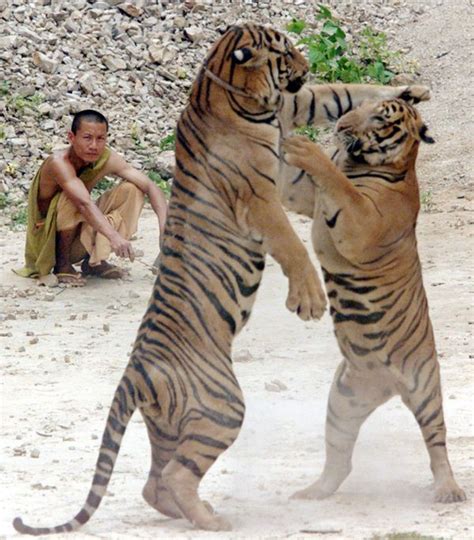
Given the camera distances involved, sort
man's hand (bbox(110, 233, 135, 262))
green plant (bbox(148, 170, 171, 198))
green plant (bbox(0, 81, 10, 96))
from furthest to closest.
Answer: green plant (bbox(0, 81, 10, 96)) < green plant (bbox(148, 170, 171, 198)) < man's hand (bbox(110, 233, 135, 262))

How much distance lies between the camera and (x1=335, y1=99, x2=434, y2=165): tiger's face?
216 inches

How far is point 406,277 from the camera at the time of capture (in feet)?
18.2

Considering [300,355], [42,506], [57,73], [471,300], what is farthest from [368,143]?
[57,73]

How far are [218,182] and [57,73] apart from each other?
949 centimetres

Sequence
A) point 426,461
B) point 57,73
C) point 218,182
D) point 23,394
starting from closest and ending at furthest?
point 218,182 < point 426,461 < point 23,394 < point 57,73

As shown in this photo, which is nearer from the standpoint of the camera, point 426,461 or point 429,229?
point 426,461

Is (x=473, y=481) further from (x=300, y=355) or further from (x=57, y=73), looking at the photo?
(x=57, y=73)

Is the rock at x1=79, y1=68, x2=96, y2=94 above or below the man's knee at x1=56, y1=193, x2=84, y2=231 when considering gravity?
above

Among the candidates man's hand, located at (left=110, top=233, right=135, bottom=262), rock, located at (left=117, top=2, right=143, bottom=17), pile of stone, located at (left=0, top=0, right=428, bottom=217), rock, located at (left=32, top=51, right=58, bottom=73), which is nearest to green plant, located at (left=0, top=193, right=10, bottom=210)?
pile of stone, located at (left=0, top=0, right=428, bottom=217)

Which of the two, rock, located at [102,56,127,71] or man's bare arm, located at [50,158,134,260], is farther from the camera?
rock, located at [102,56,127,71]

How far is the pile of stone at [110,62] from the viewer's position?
44.2 ft

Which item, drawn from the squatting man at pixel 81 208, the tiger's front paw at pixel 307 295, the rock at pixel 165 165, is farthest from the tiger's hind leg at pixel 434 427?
the rock at pixel 165 165

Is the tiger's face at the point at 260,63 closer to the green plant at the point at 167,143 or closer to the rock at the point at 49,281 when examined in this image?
the rock at the point at 49,281

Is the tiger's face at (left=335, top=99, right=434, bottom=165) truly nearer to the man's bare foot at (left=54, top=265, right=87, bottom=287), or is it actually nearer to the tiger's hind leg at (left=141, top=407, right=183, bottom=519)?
the tiger's hind leg at (left=141, top=407, right=183, bottom=519)
